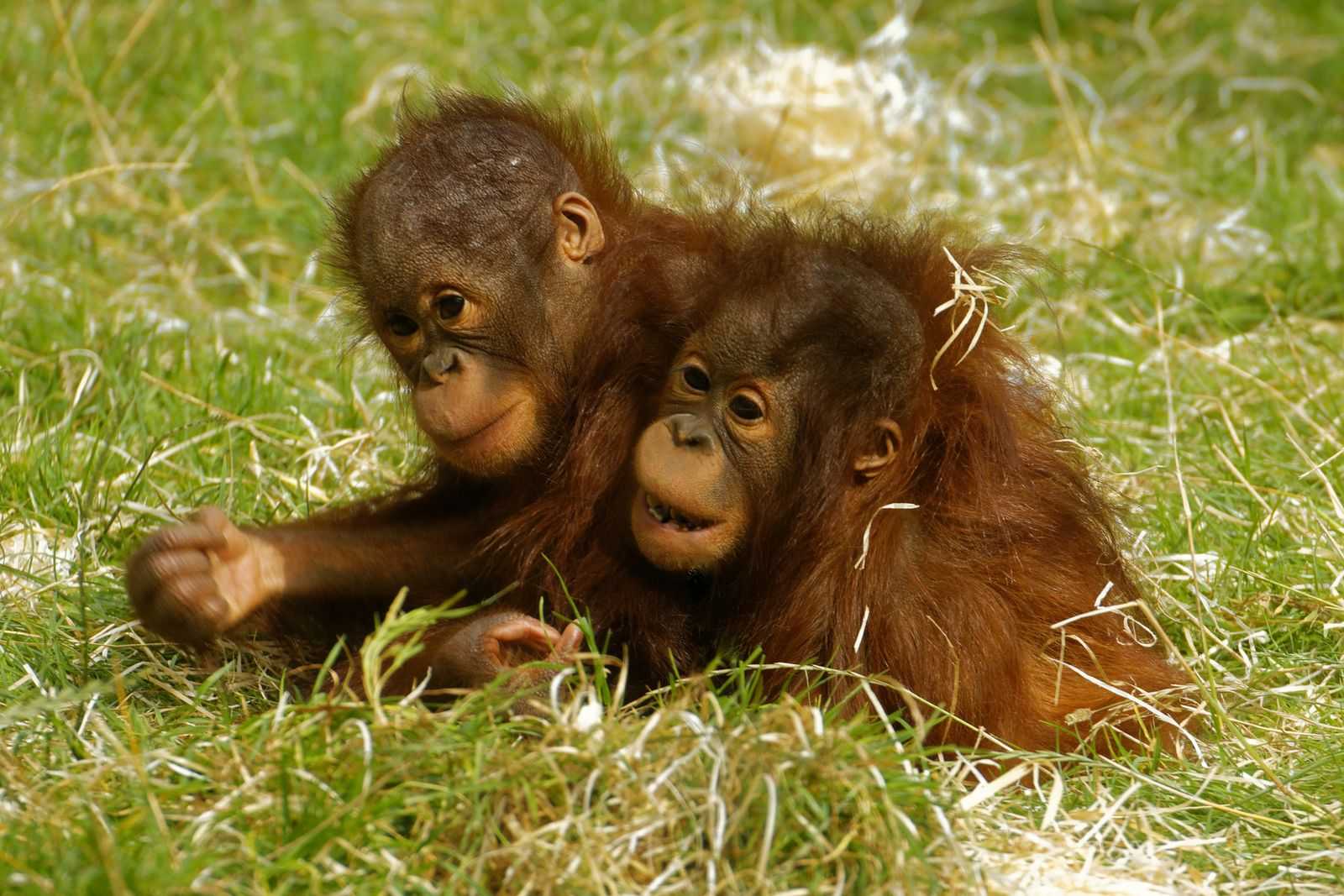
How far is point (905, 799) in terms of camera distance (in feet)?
8.05

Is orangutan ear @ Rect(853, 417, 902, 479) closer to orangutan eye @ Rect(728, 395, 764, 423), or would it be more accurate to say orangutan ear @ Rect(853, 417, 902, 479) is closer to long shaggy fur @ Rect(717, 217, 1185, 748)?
long shaggy fur @ Rect(717, 217, 1185, 748)

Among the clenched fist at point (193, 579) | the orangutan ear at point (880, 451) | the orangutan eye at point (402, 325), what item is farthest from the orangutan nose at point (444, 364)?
the orangutan ear at point (880, 451)

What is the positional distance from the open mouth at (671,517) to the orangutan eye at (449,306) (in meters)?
0.59

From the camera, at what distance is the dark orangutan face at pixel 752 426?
114 inches

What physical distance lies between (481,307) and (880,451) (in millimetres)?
854

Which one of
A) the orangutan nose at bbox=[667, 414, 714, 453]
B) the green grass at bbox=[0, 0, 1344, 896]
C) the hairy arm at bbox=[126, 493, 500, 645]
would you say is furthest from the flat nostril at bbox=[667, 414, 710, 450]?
the hairy arm at bbox=[126, 493, 500, 645]

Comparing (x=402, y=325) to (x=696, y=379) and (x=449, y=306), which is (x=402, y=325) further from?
(x=696, y=379)

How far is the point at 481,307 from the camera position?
329 centimetres

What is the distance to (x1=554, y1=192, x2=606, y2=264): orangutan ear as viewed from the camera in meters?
3.36

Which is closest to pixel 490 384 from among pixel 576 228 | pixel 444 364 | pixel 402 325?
pixel 444 364

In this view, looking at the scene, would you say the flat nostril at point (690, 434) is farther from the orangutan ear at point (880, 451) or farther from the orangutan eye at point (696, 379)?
the orangutan ear at point (880, 451)

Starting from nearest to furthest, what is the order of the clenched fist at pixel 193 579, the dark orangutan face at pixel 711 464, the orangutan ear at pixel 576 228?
the dark orangutan face at pixel 711 464
the clenched fist at pixel 193 579
the orangutan ear at pixel 576 228

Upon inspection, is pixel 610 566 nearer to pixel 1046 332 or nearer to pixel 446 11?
pixel 1046 332

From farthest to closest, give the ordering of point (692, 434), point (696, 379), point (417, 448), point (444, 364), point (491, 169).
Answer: point (417, 448) → point (491, 169) → point (444, 364) → point (696, 379) → point (692, 434)
